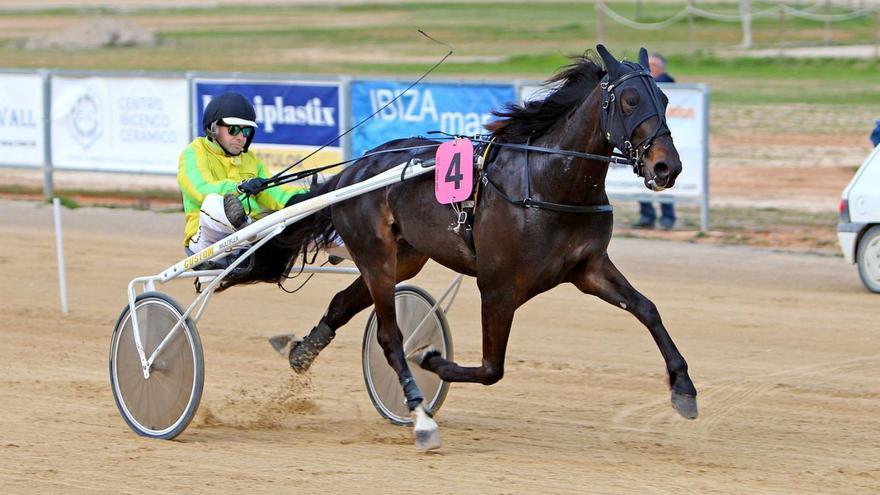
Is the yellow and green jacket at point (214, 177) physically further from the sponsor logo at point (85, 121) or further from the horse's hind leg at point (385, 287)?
the sponsor logo at point (85, 121)

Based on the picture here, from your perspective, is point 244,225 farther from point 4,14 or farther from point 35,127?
point 4,14

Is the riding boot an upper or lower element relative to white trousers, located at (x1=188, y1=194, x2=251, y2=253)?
lower

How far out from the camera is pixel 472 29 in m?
42.0

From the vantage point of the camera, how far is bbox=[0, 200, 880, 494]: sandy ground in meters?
5.83

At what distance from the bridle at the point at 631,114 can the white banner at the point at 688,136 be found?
700cm

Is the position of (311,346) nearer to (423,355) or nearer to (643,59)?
(423,355)

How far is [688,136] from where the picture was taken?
12891 millimetres

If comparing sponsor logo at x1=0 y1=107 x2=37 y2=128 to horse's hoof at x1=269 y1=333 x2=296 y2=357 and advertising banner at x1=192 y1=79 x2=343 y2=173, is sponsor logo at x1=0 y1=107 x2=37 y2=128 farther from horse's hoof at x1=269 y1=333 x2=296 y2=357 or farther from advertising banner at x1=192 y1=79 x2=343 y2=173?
horse's hoof at x1=269 y1=333 x2=296 y2=357

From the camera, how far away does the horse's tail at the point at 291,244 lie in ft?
23.0

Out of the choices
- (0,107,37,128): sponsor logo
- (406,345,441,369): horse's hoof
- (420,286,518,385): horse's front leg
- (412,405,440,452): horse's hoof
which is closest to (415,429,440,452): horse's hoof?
(412,405,440,452): horse's hoof

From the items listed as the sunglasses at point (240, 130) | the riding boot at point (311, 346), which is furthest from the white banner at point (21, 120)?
the riding boot at point (311, 346)

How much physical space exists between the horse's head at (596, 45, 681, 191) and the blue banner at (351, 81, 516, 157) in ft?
23.5

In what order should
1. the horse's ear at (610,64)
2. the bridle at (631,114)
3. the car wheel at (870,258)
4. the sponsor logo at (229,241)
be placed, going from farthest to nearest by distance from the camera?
1. the car wheel at (870,258)
2. the sponsor logo at (229,241)
3. the horse's ear at (610,64)
4. the bridle at (631,114)

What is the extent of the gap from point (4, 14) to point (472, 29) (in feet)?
67.2
